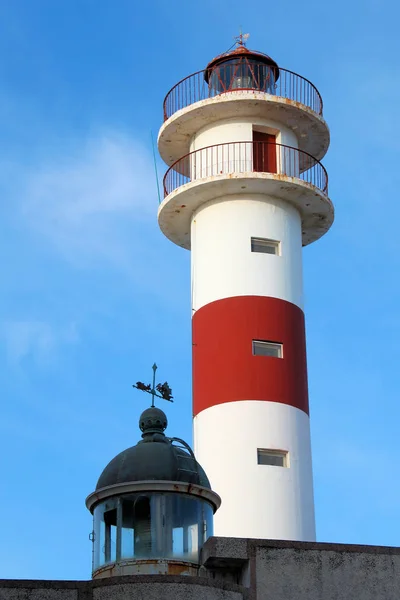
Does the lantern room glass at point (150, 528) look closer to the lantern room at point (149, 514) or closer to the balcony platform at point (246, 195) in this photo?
the lantern room at point (149, 514)

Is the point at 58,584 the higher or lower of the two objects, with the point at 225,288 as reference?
lower

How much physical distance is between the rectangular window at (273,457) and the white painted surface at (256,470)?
0.35 feet

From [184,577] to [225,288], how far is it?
1099cm

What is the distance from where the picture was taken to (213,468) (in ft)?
77.7

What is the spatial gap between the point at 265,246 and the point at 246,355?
2568 millimetres

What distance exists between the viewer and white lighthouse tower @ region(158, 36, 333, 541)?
23.6 meters

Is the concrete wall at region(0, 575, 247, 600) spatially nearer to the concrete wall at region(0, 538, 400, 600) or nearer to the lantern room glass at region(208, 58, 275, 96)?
the concrete wall at region(0, 538, 400, 600)

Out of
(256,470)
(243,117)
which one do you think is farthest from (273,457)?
(243,117)

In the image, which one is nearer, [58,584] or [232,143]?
[58,584]

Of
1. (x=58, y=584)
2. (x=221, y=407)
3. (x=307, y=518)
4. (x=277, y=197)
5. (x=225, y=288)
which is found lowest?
(x=58, y=584)

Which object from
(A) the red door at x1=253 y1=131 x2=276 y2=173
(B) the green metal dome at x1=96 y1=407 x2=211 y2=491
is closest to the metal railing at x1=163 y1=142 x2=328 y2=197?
(A) the red door at x1=253 y1=131 x2=276 y2=173

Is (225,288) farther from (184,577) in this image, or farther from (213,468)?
(184,577)

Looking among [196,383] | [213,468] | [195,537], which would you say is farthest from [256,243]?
[195,537]

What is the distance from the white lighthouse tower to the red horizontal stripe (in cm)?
2
